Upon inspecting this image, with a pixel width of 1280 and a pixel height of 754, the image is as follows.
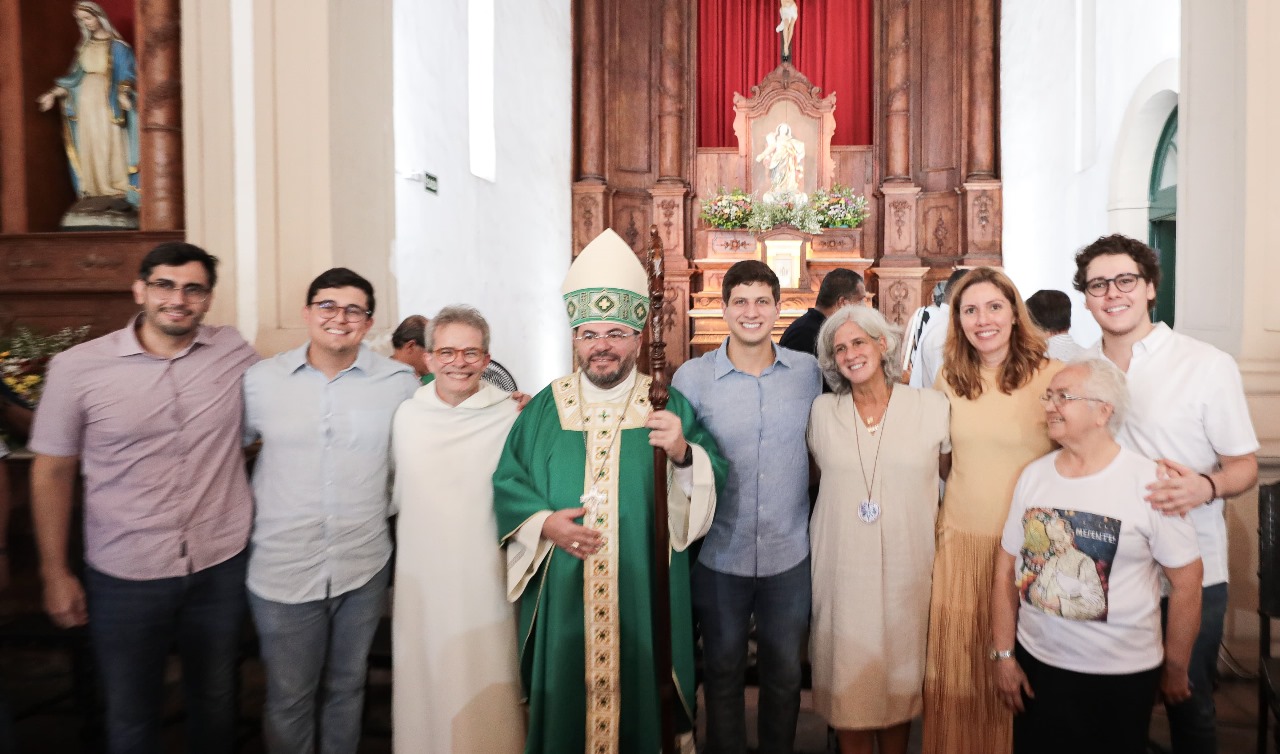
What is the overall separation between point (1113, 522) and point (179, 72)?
4.00m

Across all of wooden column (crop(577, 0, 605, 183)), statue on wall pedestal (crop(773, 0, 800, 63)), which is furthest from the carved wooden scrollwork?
wooden column (crop(577, 0, 605, 183))

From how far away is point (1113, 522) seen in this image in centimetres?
184

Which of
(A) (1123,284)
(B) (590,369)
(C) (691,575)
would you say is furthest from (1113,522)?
(B) (590,369)

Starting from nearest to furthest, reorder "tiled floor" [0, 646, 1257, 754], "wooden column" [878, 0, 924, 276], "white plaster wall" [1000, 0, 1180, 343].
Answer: "tiled floor" [0, 646, 1257, 754]
"white plaster wall" [1000, 0, 1180, 343]
"wooden column" [878, 0, 924, 276]

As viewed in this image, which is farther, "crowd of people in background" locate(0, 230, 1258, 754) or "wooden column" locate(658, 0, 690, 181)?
"wooden column" locate(658, 0, 690, 181)

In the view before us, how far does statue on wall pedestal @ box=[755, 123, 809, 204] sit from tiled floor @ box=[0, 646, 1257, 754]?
682 centimetres

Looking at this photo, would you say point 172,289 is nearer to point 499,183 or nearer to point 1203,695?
point 1203,695

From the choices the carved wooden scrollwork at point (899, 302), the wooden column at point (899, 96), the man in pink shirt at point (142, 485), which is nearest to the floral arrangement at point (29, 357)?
the man in pink shirt at point (142, 485)

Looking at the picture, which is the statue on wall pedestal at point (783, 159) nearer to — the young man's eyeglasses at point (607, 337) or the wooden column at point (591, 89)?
the wooden column at point (591, 89)

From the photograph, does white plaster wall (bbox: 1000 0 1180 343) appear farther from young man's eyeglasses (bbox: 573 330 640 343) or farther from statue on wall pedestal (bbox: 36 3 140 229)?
statue on wall pedestal (bbox: 36 3 140 229)

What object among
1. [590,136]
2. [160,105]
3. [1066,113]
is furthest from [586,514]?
[590,136]

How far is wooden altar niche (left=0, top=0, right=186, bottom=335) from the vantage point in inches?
141

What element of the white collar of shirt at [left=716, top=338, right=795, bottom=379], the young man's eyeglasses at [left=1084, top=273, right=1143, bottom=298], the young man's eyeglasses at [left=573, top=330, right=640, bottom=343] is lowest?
the white collar of shirt at [left=716, top=338, right=795, bottom=379]

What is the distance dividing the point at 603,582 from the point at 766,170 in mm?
7754
